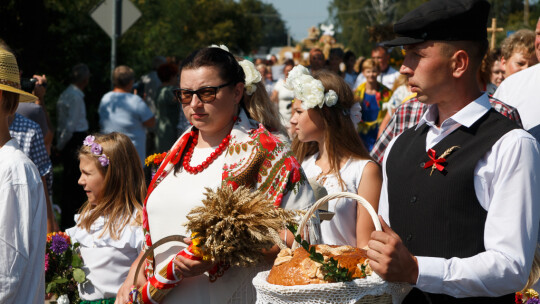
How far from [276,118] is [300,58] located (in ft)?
40.0

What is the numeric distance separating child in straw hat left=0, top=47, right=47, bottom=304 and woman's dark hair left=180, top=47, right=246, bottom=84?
32.5 inches

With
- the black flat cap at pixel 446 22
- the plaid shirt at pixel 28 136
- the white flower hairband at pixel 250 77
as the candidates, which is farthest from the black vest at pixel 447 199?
the plaid shirt at pixel 28 136

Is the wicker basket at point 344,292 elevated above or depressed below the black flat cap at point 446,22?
below

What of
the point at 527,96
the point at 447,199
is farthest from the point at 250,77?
the point at 447,199

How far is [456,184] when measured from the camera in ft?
8.09

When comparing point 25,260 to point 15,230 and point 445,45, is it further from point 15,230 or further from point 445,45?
point 445,45

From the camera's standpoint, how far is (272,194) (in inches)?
128

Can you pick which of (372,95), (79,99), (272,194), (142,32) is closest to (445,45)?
(272,194)

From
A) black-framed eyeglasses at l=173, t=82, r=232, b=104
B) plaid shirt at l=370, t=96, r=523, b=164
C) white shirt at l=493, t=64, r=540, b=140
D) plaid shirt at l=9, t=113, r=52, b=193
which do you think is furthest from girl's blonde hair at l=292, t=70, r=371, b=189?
plaid shirt at l=9, t=113, r=52, b=193

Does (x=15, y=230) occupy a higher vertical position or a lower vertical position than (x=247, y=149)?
lower

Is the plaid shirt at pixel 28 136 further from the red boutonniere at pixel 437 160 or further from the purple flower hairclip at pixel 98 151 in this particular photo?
the red boutonniere at pixel 437 160

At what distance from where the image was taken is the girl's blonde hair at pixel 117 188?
183 inches

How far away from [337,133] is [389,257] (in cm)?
252

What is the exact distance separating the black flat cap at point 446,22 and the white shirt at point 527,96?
1.31 metres
